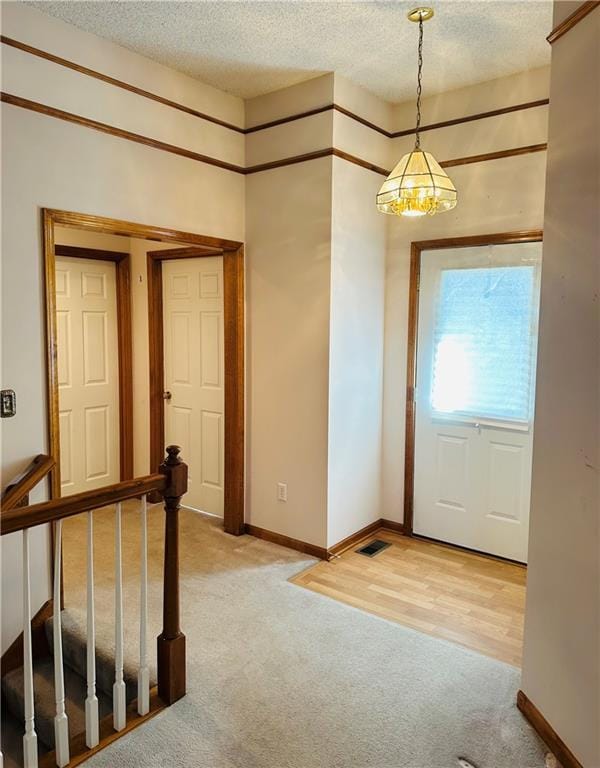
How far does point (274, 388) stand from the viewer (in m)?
3.77

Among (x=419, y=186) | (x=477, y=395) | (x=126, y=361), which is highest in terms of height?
(x=419, y=186)

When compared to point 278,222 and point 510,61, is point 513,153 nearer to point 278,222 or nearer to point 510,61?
point 510,61

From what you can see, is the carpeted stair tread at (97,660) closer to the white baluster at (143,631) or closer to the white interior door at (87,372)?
the white baluster at (143,631)

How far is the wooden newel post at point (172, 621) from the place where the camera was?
2.20 m

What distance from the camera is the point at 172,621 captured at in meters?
2.26

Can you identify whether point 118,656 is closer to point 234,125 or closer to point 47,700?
point 47,700

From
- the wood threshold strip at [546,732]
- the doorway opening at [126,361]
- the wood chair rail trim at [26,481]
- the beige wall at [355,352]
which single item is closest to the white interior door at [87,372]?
the doorway opening at [126,361]

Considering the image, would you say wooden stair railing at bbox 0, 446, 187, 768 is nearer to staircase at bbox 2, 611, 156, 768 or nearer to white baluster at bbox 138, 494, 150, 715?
Answer: white baluster at bbox 138, 494, 150, 715

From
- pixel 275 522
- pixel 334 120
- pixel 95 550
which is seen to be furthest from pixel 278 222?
pixel 95 550

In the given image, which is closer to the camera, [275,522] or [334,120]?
[334,120]

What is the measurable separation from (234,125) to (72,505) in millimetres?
2782

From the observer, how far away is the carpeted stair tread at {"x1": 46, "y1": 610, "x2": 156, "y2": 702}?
2445 mm

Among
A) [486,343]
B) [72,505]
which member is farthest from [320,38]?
[72,505]

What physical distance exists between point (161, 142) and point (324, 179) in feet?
3.16
